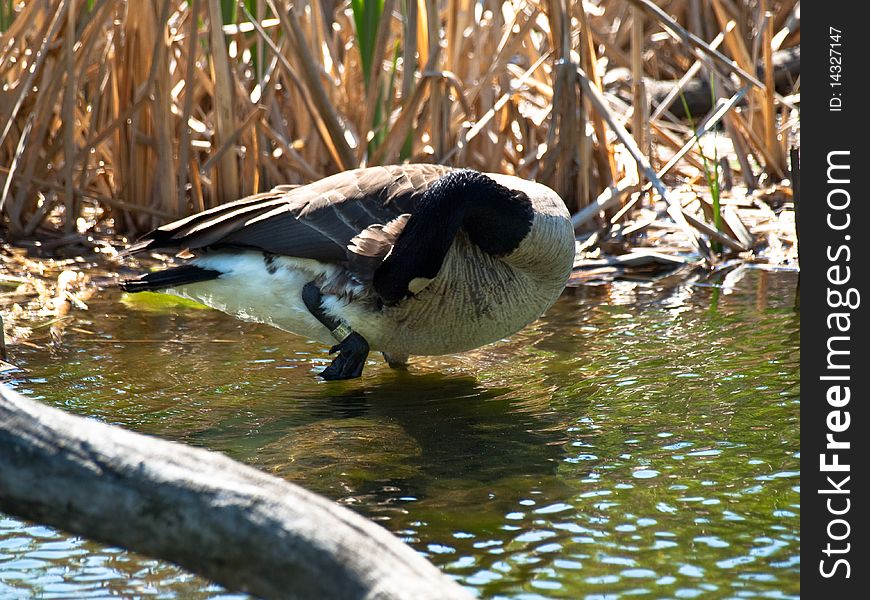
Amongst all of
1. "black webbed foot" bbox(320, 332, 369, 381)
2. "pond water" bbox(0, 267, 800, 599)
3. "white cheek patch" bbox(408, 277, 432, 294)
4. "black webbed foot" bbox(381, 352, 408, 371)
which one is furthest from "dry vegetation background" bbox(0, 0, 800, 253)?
"white cheek patch" bbox(408, 277, 432, 294)

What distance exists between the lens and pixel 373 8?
666 centimetres

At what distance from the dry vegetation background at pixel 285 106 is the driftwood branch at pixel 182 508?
14.5 feet

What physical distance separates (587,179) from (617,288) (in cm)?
85

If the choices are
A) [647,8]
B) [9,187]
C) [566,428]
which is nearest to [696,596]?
[566,428]

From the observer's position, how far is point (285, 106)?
25.9 ft

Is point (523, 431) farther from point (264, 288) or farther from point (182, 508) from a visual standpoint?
point (182, 508)

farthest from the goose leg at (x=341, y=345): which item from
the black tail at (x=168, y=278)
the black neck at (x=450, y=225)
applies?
the black tail at (x=168, y=278)

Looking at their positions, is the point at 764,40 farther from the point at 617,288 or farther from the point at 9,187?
the point at 9,187

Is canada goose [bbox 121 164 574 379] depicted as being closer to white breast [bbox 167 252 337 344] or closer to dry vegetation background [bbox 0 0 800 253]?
white breast [bbox 167 252 337 344]

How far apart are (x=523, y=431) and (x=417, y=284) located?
724mm

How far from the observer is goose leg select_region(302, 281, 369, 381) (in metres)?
4.97

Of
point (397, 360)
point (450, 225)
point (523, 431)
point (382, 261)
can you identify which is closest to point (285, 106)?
point (397, 360)

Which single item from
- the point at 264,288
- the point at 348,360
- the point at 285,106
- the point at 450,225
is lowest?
the point at 348,360

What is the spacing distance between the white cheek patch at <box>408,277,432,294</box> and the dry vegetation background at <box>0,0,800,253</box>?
7.09 feet
